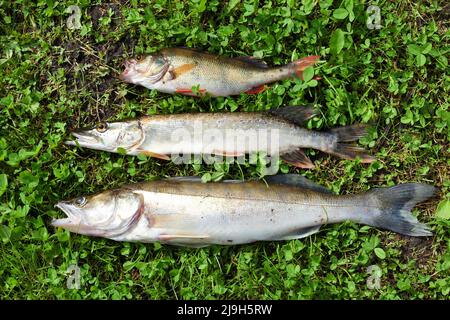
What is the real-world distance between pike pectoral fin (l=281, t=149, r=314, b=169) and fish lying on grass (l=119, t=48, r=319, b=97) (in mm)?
596

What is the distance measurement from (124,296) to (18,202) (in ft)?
3.86

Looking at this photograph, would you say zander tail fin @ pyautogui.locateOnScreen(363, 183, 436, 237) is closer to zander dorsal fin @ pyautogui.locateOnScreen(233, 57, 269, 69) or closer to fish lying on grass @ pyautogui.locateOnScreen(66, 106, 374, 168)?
fish lying on grass @ pyautogui.locateOnScreen(66, 106, 374, 168)

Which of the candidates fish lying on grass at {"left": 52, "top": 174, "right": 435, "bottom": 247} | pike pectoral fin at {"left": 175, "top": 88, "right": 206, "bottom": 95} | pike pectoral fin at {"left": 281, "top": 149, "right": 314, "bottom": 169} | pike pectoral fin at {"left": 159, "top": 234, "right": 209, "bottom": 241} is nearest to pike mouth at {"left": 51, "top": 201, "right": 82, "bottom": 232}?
fish lying on grass at {"left": 52, "top": 174, "right": 435, "bottom": 247}

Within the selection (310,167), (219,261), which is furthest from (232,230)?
(310,167)

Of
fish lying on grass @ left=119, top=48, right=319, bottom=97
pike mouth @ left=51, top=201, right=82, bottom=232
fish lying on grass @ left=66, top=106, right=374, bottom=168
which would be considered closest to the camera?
pike mouth @ left=51, top=201, right=82, bottom=232

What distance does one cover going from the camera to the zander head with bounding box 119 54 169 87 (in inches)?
173

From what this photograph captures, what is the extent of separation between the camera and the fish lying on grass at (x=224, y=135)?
430 centimetres

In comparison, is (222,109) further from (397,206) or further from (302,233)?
(397,206)

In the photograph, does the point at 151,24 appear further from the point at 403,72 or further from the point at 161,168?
the point at 403,72

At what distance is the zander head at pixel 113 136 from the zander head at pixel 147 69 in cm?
38

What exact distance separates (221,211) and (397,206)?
1415mm

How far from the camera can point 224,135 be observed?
4.29 metres

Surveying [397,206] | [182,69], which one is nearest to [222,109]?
[182,69]

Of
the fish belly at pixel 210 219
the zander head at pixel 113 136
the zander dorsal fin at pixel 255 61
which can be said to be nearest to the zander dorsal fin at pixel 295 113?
the zander dorsal fin at pixel 255 61
